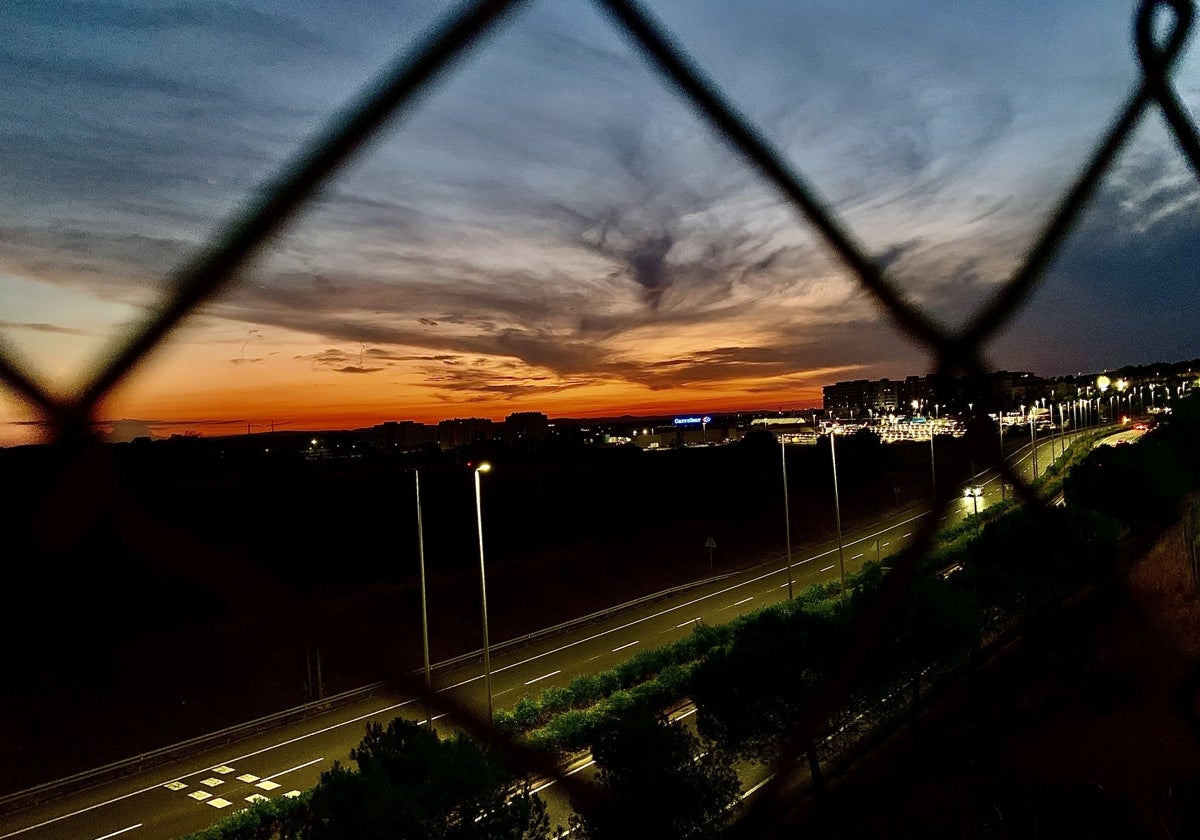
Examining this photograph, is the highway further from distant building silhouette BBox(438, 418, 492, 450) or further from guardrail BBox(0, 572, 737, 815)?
distant building silhouette BBox(438, 418, 492, 450)

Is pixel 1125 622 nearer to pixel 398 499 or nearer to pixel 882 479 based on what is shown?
pixel 398 499

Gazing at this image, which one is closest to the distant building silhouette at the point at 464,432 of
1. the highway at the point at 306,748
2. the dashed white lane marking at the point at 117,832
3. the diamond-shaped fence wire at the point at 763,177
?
the highway at the point at 306,748

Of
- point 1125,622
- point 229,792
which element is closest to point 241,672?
point 229,792

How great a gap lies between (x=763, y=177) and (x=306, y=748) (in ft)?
48.5

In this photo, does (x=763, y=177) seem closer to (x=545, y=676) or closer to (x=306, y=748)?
(x=306, y=748)

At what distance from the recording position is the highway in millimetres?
11078

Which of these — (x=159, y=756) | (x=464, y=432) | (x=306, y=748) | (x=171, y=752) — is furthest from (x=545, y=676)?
(x=464, y=432)

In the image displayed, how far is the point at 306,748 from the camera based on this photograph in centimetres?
1342

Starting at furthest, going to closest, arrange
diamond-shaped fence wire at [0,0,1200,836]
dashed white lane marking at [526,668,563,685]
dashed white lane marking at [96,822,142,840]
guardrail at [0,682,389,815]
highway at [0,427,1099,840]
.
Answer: dashed white lane marking at [526,668,563,685] → guardrail at [0,682,389,815] → highway at [0,427,1099,840] → dashed white lane marking at [96,822,142,840] → diamond-shaped fence wire at [0,0,1200,836]

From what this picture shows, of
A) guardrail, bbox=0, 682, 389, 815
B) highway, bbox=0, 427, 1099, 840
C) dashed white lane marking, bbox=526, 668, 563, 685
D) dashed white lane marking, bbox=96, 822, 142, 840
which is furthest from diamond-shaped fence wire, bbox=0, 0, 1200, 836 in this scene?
dashed white lane marking, bbox=526, 668, 563, 685

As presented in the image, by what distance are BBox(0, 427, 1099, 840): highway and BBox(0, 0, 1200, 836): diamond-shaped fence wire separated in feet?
14.5

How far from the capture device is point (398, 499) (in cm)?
2956

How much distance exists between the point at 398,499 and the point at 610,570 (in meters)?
8.60

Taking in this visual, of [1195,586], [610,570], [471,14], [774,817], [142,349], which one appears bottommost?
[610,570]
